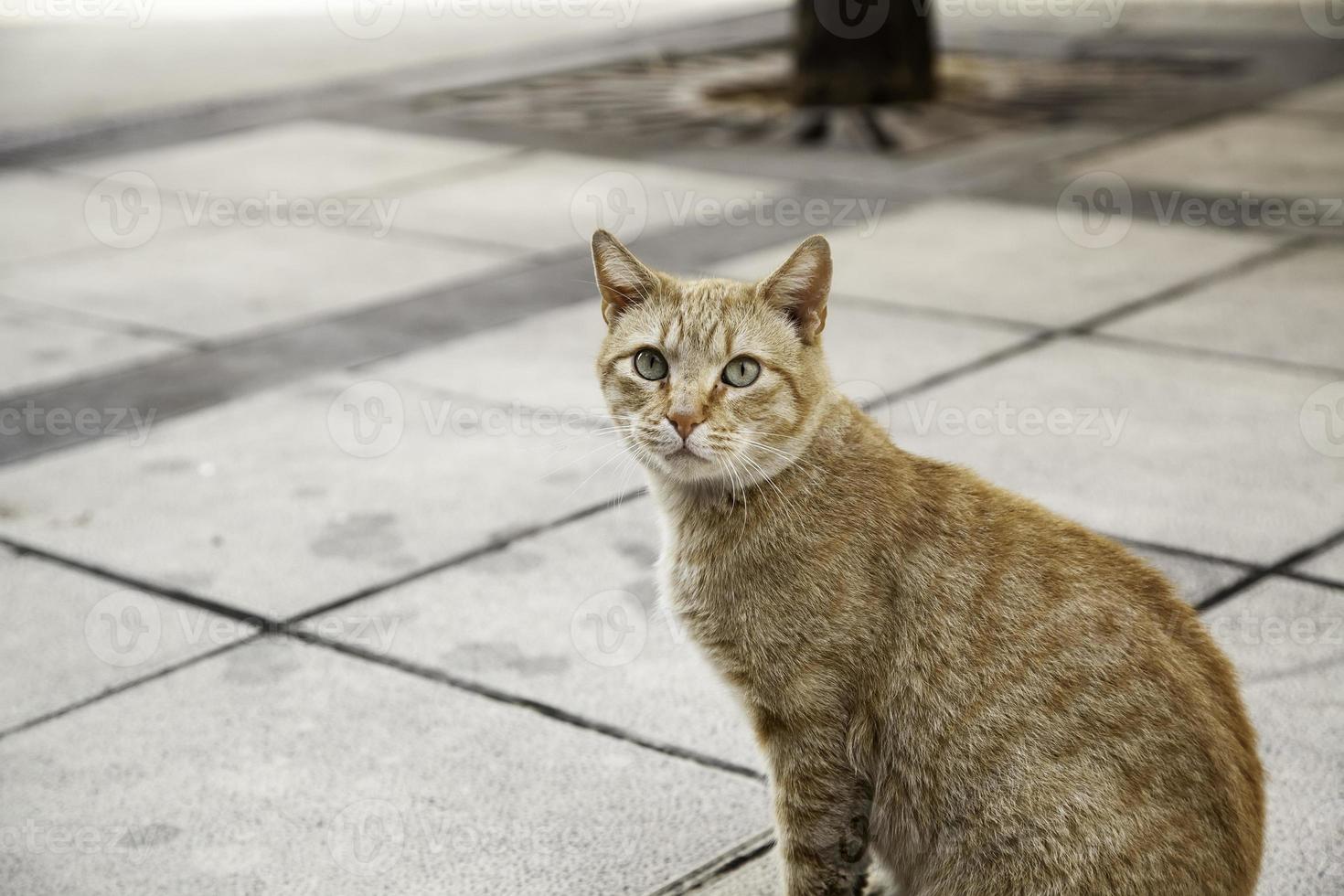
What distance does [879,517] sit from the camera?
125 inches

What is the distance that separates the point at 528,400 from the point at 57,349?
2263 mm

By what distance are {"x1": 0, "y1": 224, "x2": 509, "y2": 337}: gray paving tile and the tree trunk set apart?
3446mm

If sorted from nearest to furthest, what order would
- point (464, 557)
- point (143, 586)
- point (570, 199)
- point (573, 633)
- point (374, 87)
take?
point (573, 633), point (143, 586), point (464, 557), point (570, 199), point (374, 87)

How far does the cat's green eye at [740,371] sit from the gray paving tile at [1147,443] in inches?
82.6

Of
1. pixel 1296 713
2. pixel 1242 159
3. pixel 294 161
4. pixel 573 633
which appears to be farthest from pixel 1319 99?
pixel 573 633

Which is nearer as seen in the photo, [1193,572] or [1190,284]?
[1193,572]

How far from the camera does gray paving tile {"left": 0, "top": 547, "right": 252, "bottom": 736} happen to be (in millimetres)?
4281

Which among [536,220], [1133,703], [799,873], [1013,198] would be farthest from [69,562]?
[1013,198]

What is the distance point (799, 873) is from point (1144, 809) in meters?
0.68

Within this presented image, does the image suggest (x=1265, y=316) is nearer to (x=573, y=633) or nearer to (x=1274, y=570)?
(x=1274, y=570)

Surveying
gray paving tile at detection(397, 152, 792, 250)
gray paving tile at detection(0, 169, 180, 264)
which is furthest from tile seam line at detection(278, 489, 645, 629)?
gray paving tile at detection(0, 169, 180, 264)

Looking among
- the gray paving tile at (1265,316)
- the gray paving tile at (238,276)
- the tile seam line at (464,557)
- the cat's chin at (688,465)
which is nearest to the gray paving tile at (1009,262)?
the gray paving tile at (1265,316)

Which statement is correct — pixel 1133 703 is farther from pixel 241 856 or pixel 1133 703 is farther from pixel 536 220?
pixel 536 220

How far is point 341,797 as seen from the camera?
3750 mm
